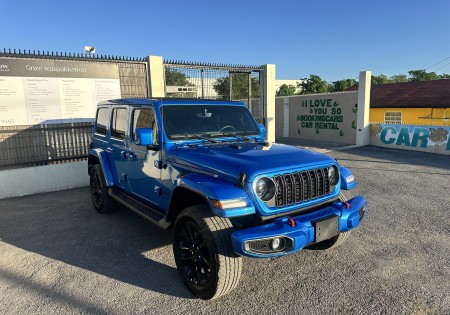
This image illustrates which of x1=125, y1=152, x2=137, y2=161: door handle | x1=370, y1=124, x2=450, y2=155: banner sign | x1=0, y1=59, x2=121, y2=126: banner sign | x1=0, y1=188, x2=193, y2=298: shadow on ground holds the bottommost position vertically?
x1=0, y1=188, x2=193, y2=298: shadow on ground

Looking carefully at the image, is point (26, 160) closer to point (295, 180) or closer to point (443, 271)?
point (295, 180)

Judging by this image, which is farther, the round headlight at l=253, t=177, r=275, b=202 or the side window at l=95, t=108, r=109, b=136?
the side window at l=95, t=108, r=109, b=136

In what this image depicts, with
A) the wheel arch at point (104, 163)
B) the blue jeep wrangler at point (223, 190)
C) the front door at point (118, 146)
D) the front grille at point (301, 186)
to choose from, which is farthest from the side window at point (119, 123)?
the front grille at point (301, 186)

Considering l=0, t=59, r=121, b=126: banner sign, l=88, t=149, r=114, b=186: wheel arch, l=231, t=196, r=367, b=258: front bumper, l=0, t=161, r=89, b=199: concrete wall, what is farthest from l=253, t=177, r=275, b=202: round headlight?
l=0, t=59, r=121, b=126: banner sign

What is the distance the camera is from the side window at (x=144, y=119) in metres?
4.11

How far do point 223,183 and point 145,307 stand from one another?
1350 mm

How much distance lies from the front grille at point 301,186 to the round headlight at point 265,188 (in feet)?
0.15

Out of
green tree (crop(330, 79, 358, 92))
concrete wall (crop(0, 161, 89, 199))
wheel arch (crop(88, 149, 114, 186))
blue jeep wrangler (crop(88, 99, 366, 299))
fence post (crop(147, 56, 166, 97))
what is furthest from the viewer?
green tree (crop(330, 79, 358, 92))

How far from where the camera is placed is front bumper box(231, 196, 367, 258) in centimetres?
277

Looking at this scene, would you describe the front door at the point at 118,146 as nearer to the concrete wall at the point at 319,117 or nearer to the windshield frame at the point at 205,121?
the windshield frame at the point at 205,121

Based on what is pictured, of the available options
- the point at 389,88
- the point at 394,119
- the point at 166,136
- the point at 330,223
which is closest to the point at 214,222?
the point at 330,223

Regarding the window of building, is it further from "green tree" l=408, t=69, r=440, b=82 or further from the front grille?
"green tree" l=408, t=69, r=440, b=82

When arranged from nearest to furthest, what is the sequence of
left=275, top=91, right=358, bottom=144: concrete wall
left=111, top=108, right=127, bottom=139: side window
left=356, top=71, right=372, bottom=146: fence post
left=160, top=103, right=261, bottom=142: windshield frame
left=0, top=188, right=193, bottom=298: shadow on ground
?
1. left=0, top=188, right=193, bottom=298: shadow on ground
2. left=160, top=103, right=261, bottom=142: windshield frame
3. left=111, top=108, right=127, bottom=139: side window
4. left=356, top=71, right=372, bottom=146: fence post
5. left=275, top=91, right=358, bottom=144: concrete wall

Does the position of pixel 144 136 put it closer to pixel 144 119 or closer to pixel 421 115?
pixel 144 119
